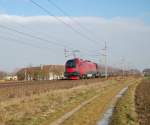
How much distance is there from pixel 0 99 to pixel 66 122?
10.5 meters

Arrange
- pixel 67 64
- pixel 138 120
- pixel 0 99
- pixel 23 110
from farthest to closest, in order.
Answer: pixel 67 64 → pixel 0 99 → pixel 23 110 → pixel 138 120

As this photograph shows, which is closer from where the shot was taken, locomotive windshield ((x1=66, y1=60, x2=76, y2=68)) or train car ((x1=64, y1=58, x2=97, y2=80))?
locomotive windshield ((x1=66, y1=60, x2=76, y2=68))

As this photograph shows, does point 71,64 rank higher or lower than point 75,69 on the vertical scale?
higher

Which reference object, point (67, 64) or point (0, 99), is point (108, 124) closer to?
point (0, 99)

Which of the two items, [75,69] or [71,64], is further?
[71,64]

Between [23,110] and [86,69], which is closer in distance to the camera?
[23,110]

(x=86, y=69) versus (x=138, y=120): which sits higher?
(x=86, y=69)

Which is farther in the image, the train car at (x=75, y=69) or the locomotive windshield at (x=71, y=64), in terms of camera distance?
the train car at (x=75, y=69)

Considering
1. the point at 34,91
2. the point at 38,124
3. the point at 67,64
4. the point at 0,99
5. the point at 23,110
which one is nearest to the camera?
the point at 38,124

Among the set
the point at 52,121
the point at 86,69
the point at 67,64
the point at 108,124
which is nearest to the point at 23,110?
the point at 52,121

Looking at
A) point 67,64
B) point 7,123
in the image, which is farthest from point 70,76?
point 7,123

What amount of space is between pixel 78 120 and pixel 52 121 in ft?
4.28

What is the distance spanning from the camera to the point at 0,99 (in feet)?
87.3

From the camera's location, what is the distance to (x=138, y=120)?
58.7 feet
